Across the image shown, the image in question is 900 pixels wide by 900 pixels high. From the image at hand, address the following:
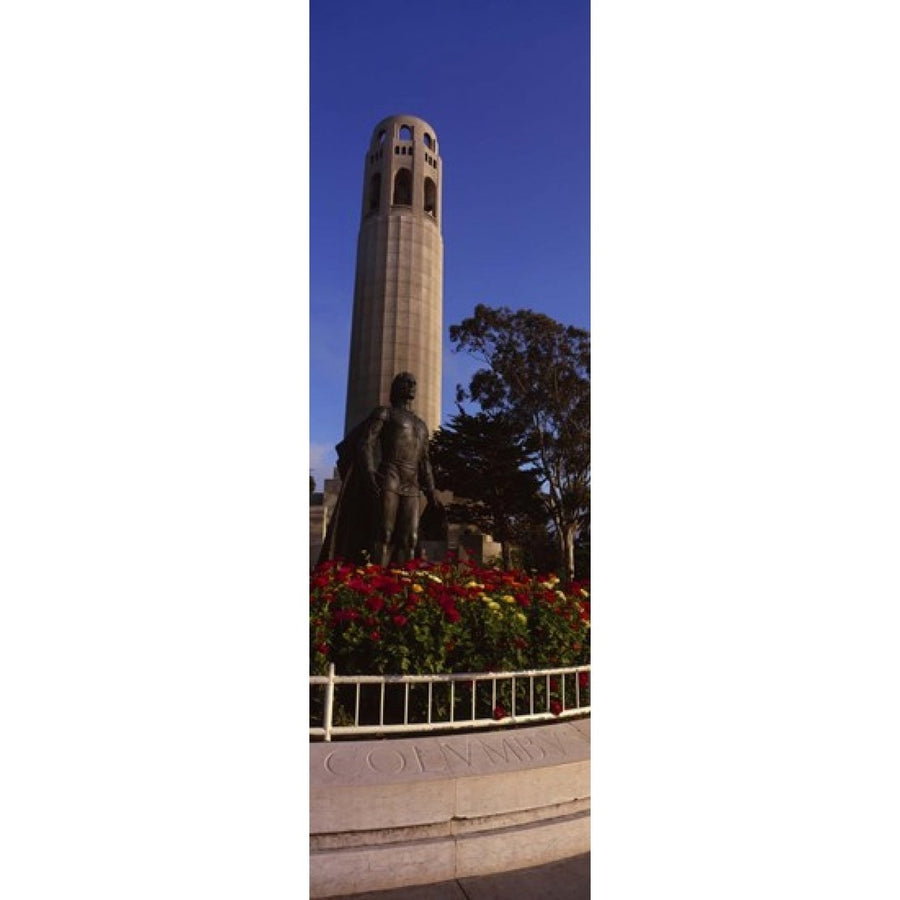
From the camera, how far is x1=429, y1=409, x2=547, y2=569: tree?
14688 mm

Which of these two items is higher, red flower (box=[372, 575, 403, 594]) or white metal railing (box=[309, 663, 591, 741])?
red flower (box=[372, 575, 403, 594])

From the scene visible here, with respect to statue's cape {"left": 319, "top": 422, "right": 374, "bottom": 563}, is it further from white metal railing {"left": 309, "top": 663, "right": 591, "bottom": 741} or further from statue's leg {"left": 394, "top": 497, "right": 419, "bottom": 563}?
white metal railing {"left": 309, "top": 663, "right": 591, "bottom": 741}

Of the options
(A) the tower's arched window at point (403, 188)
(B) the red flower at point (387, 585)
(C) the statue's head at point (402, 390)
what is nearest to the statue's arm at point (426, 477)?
(C) the statue's head at point (402, 390)

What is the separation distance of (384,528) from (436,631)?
6.35 feet

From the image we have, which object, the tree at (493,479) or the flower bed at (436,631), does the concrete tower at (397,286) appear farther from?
the flower bed at (436,631)

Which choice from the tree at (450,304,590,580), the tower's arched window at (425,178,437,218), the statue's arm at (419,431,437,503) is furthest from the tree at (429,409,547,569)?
the statue's arm at (419,431,437,503)

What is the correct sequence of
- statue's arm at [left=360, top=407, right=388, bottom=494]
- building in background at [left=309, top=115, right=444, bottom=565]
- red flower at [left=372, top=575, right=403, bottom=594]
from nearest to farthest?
red flower at [left=372, top=575, right=403, bottom=594] < statue's arm at [left=360, top=407, right=388, bottom=494] < building in background at [left=309, top=115, right=444, bottom=565]

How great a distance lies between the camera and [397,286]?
1719 centimetres

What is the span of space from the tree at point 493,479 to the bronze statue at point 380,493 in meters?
9.75

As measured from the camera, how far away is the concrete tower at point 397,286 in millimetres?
16781

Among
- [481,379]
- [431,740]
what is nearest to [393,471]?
[431,740]

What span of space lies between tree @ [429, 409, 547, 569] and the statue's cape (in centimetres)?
986

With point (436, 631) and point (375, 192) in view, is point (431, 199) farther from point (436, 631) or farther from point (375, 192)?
point (436, 631)
